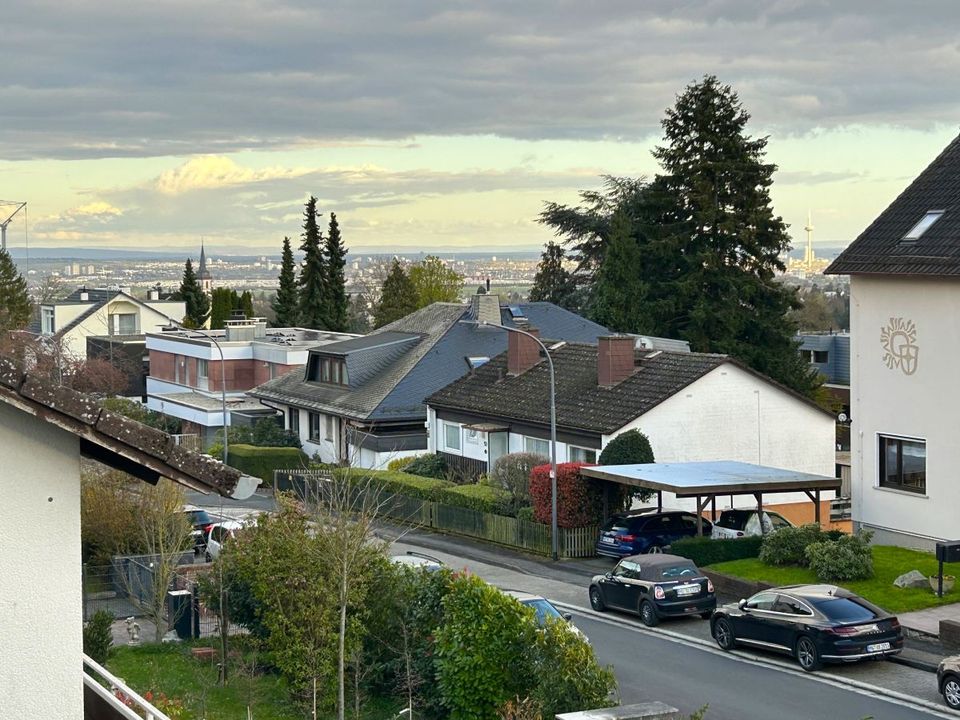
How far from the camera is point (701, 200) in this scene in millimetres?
75375

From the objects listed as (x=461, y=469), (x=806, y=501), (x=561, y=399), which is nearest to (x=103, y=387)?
(x=461, y=469)

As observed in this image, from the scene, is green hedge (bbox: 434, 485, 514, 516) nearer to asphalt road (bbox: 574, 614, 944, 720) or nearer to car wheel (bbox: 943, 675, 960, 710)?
asphalt road (bbox: 574, 614, 944, 720)

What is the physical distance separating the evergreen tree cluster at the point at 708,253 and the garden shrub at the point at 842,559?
43.2m

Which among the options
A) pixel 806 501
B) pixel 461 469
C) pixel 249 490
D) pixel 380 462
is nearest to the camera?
pixel 249 490

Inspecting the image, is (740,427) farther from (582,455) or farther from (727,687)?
(727,687)

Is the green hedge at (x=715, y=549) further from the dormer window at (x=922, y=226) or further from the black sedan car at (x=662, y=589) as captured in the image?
the dormer window at (x=922, y=226)

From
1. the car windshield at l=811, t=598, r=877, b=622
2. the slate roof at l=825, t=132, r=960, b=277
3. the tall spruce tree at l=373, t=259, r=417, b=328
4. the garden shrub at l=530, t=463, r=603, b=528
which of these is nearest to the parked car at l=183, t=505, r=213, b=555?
the garden shrub at l=530, t=463, r=603, b=528

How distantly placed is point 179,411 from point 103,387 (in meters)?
8.59

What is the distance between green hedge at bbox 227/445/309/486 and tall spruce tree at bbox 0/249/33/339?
167 feet

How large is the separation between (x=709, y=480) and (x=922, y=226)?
835cm

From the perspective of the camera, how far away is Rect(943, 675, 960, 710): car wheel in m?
20.8

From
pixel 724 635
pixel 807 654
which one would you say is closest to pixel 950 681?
pixel 807 654

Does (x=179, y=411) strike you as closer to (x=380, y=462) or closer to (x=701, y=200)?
(x=380, y=462)

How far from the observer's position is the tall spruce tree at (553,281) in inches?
3716
